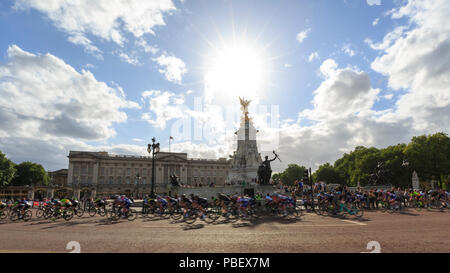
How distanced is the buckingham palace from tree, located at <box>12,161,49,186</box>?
9526 millimetres

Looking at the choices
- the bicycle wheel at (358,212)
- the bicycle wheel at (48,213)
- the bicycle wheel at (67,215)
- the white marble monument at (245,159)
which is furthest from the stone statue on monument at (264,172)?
the bicycle wheel at (48,213)

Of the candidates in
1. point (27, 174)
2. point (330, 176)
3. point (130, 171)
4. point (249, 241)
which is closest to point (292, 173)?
point (330, 176)

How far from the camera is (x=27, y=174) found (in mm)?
83750

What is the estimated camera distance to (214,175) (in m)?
113

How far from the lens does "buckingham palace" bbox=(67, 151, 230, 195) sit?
93.0 m

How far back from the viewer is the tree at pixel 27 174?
271 ft

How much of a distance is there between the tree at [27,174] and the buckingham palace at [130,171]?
9526mm

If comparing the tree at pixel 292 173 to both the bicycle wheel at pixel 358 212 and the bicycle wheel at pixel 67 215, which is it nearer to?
the bicycle wheel at pixel 358 212

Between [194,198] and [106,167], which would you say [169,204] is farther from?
[106,167]

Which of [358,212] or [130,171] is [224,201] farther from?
[130,171]

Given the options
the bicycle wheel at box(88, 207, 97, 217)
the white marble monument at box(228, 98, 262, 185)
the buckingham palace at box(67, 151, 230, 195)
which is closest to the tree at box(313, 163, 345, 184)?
the buckingham palace at box(67, 151, 230, 195)

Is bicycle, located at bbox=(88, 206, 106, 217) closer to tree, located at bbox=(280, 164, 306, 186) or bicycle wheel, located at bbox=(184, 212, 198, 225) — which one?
bicycle wheel, located at bbox=(184, 212, 198, 225)
